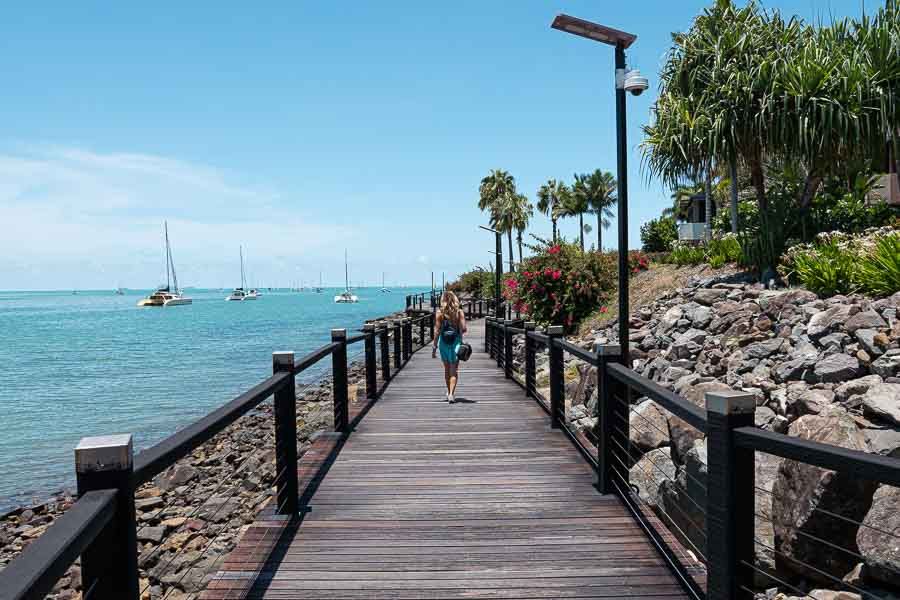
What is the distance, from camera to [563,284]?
2042 centimetres

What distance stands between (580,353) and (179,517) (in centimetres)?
875

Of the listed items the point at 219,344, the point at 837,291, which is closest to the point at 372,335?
the point at 837,291

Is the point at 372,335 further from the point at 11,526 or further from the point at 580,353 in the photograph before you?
the point at 11,526

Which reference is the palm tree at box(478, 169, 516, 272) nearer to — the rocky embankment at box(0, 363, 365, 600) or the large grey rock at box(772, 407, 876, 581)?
the rocky embankment at box(0, 363, 365, 600)

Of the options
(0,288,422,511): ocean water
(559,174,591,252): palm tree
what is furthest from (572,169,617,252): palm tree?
(0,288,422,511): ocean water

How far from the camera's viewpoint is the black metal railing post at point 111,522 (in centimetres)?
232

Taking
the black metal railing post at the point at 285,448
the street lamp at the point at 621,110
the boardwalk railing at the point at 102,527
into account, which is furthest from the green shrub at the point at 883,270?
the boardwalk railing at the point at 102,527

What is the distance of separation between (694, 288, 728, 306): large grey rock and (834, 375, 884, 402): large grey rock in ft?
24.4

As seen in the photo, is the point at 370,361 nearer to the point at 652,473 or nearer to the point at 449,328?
the point at 449,328

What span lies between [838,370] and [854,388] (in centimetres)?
76

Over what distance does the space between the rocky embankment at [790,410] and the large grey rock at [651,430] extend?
14mm

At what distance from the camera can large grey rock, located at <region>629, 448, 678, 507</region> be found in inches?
276

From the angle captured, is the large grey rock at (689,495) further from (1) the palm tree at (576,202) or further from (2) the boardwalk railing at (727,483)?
(1) the palm tree at (576,202)

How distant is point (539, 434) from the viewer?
311 inches
